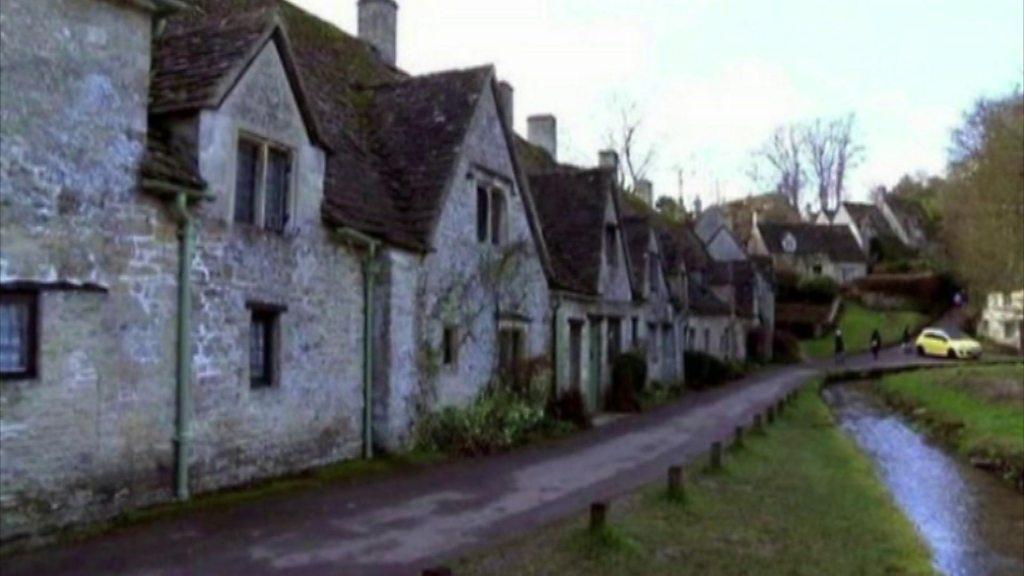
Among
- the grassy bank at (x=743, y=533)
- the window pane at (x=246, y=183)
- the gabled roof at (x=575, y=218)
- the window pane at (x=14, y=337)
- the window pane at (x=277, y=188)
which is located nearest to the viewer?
the window pane at (x=14, y=337)

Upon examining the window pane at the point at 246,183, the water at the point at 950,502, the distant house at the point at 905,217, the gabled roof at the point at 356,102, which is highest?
the distant house at the point at 905,217

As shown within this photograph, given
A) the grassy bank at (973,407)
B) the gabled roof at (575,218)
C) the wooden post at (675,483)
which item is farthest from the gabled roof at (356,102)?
the grassy bank at (973,407)

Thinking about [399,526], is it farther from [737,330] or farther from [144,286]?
[737,330]

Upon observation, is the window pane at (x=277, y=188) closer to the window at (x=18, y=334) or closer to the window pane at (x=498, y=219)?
the window at (x=18, y=334)

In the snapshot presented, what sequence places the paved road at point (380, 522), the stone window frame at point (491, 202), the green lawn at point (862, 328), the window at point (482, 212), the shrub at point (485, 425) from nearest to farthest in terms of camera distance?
1. the paved road at point (380, 522)
2. the shrub at point (485, 425)
3. the stone window frame at point (491, 202)
4. the window at point (482, 212)
5. the green lawn at point (862, 328)

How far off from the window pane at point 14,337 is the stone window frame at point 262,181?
354 centimetres

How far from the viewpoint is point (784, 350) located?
64000 mm

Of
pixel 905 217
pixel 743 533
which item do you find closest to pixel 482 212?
pixel 743 533

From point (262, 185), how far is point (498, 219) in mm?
8835

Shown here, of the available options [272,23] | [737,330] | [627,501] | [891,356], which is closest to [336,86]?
[272,23]

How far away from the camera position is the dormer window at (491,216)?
21.3m

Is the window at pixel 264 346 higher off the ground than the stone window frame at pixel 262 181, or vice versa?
the stone window frame at pixel 262 181

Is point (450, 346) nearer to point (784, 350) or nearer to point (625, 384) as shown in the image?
point (625, 384)

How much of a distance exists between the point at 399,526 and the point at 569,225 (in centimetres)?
1917
